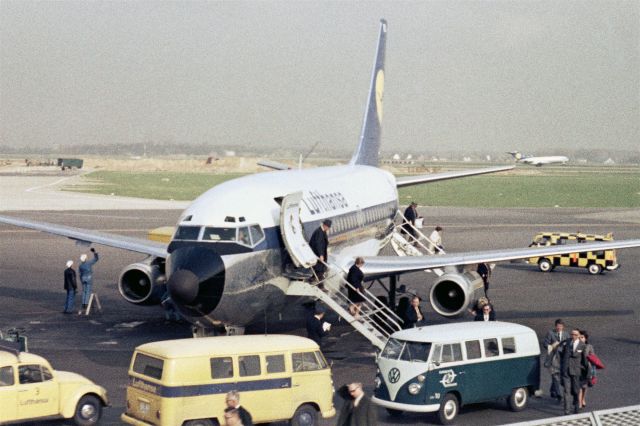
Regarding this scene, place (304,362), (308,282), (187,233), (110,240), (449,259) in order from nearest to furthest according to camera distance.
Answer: (304,362) → (187,233) → (308,282) → (449,259) → (110,240)

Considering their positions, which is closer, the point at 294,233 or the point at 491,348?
the point at 491,348

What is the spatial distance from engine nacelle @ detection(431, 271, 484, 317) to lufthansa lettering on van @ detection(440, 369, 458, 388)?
8670 millimetres

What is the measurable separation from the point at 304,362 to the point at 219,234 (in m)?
6.54

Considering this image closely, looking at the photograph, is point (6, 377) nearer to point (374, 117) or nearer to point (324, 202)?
point (324, 202)

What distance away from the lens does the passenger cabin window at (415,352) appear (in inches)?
853

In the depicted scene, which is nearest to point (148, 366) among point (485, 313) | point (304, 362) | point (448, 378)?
point (304, 362)

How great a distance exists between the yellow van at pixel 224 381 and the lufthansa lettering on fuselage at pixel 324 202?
9.96 metres

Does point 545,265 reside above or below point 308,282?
below

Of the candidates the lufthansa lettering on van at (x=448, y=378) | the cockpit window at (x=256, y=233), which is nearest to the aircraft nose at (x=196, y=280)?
the cockpit window at (x=256, y=233)

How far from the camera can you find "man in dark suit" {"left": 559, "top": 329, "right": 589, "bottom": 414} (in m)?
22.3

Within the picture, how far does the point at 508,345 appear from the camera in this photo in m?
22.9

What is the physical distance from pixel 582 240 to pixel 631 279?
417 cm

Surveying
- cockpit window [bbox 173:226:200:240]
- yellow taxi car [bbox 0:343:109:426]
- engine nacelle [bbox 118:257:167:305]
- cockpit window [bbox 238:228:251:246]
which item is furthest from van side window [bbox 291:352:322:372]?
engine nacelle [bbox 118:257:167:305]

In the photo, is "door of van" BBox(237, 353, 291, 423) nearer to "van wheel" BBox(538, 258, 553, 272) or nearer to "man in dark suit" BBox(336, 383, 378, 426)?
"man in dark suit" BBox(336, 383, 378, 426)
